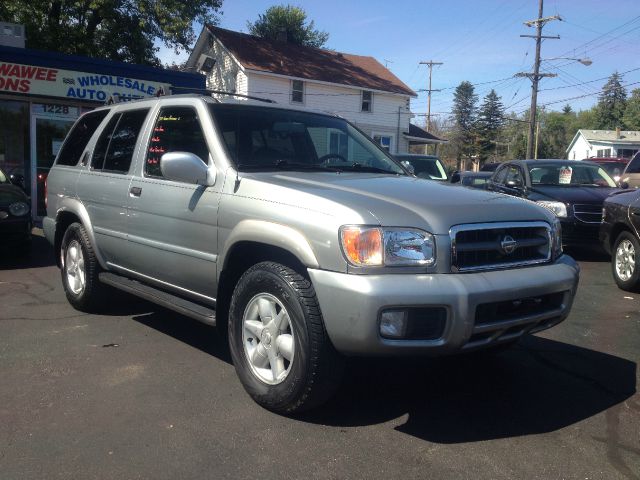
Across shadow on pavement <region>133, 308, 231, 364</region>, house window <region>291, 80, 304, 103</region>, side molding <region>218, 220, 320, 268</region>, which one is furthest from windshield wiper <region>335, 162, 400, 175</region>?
house window <region>291, 80, 304, 103</region>

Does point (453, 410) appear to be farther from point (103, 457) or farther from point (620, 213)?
point (620, 213)

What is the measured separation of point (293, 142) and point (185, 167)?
40.1 inches

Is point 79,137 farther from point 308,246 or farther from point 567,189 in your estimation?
point 567,189

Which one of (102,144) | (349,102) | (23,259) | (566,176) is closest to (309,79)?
(349,102)

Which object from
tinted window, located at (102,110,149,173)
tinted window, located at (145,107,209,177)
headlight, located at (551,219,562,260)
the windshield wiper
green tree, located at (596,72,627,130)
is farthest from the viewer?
green tree, located at (596,72,627,130)

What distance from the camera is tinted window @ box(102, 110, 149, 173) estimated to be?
17.1ft

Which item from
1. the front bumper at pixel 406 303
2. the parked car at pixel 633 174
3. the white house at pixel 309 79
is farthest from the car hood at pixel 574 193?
the white house at pixel 309 79

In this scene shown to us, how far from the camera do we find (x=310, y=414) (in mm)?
3684

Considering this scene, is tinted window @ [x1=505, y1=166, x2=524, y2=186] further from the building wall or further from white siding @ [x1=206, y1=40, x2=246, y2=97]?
white siding @ [x1=206, y1=40, x2=246, y2=97]

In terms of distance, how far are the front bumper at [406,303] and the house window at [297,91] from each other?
2775 cm

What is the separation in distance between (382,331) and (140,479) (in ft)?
4.45

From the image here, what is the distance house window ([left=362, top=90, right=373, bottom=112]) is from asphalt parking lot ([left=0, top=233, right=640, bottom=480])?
27.9 m

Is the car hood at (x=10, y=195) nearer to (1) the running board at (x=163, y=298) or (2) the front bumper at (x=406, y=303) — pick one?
(1) the running board at (x=163, y=298)

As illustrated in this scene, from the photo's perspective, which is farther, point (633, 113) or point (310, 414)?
point (633, 113)
